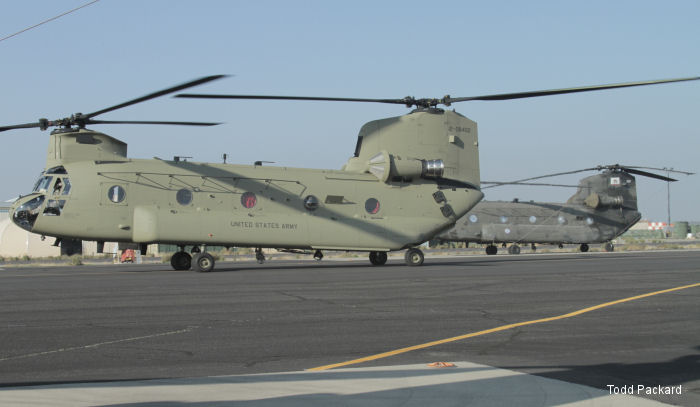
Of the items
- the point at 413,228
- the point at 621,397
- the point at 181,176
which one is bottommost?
the point at 621,397

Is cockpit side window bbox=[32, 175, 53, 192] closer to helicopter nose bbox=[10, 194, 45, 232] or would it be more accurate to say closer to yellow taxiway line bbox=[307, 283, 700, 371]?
helicopter nose bbox=[10, 194, 45, 232]

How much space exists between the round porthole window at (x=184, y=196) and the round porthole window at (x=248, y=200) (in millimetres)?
1804

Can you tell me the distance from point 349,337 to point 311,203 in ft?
48.5

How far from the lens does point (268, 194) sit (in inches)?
899

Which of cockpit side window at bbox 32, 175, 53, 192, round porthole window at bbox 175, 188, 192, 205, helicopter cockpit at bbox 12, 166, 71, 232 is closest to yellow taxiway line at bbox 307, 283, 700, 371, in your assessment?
round porthole window at bbox 175, 188, 192, 205

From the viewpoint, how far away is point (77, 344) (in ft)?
26.1

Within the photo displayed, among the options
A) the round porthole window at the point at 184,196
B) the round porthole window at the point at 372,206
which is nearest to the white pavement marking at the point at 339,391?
the round porthole window at the point at 184,196

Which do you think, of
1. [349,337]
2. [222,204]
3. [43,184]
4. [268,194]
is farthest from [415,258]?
[349,337]

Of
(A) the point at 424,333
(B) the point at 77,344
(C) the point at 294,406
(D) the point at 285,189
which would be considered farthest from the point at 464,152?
(C) the point at 294,406

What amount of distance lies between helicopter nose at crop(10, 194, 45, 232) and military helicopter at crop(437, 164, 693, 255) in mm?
26392

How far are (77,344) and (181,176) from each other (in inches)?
565

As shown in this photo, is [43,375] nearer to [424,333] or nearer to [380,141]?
[424,333]

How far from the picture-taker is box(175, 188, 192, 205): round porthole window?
2170 cm

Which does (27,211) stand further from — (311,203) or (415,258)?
(415,258)
